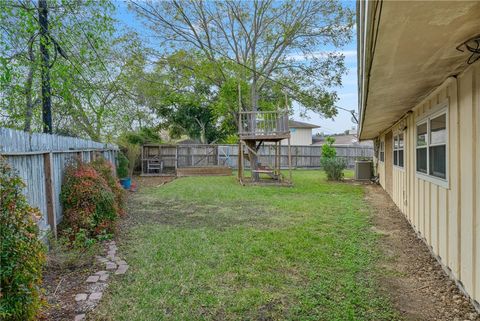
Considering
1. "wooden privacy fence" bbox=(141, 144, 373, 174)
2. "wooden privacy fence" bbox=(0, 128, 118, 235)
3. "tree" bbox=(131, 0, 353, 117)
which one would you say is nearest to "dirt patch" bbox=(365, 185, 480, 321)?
"wooden privacy fence" bbox=(0, 128, 118, 235)

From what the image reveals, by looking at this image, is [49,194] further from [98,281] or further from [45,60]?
[45,60]

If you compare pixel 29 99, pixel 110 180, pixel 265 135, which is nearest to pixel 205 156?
pixel 265 135

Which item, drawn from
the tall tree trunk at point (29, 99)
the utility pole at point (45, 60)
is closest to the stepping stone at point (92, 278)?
the utility pole at point (45, 60)

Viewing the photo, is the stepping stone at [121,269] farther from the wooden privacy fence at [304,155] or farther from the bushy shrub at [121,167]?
the wooden privacy fence at [304,155]

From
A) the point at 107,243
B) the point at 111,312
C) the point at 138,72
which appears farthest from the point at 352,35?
the point at 111,312

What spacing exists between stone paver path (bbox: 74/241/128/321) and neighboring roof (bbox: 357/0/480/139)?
3.03 metres

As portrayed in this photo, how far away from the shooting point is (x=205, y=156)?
19.0 metres

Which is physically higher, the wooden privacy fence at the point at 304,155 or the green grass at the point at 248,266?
the wooden privacy fence at the point at 304,155

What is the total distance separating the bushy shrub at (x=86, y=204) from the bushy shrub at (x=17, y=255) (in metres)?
2.45

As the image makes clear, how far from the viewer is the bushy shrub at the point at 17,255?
2182 mm

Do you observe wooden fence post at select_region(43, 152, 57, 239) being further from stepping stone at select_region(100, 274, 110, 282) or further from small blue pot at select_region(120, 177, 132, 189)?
small blue pot at select_region(120, 177, 132, 189)

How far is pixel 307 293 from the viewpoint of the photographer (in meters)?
3.19

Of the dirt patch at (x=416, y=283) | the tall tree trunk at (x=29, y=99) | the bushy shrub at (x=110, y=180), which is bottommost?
the dirt patch at (x=416, y=283)

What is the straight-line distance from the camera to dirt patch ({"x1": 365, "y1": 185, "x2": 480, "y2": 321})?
9.35ft
